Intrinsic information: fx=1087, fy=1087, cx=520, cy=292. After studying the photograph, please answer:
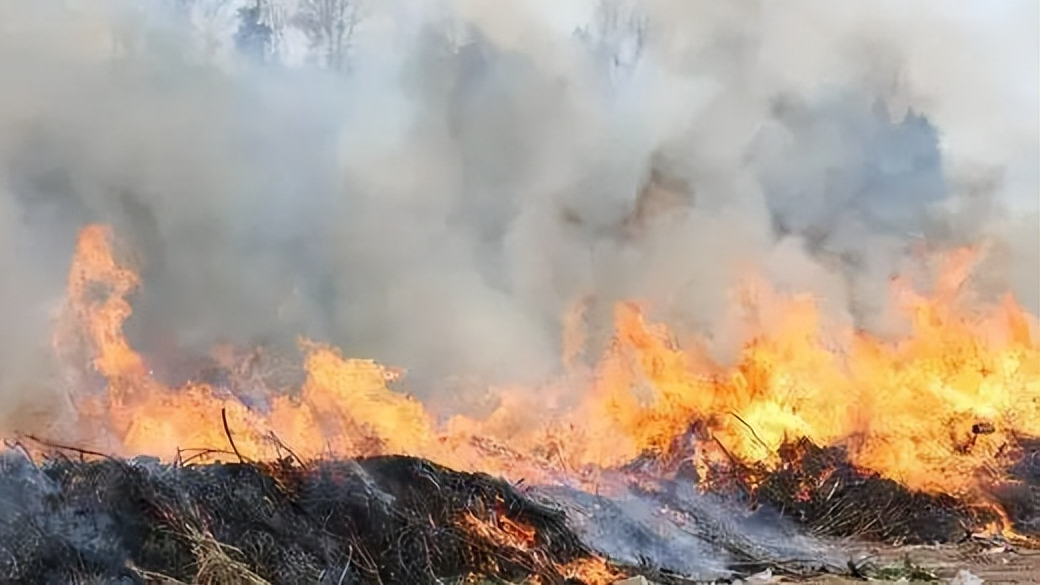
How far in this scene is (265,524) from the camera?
13.6ft

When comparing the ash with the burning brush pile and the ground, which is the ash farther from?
the ground

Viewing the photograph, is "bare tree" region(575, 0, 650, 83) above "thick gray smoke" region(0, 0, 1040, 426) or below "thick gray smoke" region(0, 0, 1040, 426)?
above

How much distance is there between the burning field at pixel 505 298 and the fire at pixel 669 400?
13mm

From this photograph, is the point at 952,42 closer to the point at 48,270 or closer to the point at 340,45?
the point at 340,45

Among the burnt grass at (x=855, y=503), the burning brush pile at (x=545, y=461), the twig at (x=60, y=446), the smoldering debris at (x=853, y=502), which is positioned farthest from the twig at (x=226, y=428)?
the burnt grass at (x=855, y=503)

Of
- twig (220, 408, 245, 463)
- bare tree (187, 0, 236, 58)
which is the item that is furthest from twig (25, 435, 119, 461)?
bare tree (187, 0, 236, 58)

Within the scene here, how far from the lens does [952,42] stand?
4.91 metres

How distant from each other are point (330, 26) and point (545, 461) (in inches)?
79.0

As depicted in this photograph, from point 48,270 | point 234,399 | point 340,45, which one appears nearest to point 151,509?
point 234,399

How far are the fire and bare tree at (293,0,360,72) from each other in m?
1.13

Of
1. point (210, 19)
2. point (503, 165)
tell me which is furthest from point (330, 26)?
point (503, 165)

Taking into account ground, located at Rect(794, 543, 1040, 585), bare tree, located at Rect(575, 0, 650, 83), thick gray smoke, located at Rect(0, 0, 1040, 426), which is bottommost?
ground, located at Rect(794, 543, 1040, 585)

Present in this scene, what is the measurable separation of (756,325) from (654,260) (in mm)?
523

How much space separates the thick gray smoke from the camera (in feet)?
14.1
